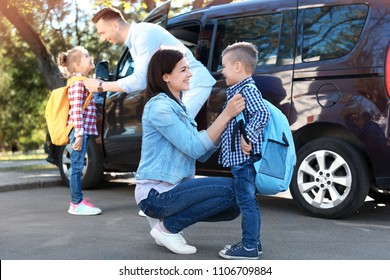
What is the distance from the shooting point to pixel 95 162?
286 inches

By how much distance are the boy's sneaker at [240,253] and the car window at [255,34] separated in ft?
7.58

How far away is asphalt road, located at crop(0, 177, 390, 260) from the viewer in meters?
4.17

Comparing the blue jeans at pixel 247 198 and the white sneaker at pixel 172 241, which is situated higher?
the blue jeans at pixel 247 198

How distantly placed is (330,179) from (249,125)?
1.80 meters

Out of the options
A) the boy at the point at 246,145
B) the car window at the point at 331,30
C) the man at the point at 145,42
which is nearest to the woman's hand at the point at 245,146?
the boy at the point at 246,145

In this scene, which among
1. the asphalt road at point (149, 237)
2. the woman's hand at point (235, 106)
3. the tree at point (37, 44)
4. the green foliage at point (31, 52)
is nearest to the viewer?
the woman's hand at point (235, 106)

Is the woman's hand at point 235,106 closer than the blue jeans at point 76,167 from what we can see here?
Yes

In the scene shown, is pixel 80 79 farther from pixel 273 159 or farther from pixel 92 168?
pixel 273 159

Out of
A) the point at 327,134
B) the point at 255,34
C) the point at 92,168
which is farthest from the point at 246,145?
the point at 92,168

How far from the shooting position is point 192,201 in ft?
12.8

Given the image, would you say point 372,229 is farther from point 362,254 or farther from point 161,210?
point 161,210

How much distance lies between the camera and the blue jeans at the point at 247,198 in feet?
12.5

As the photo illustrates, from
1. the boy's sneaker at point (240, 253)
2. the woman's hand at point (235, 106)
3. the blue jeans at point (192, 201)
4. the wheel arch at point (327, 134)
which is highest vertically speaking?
the woman's hand at point (235, 106)

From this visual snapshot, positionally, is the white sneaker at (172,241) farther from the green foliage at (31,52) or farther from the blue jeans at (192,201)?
the green foliage at (31,52)
